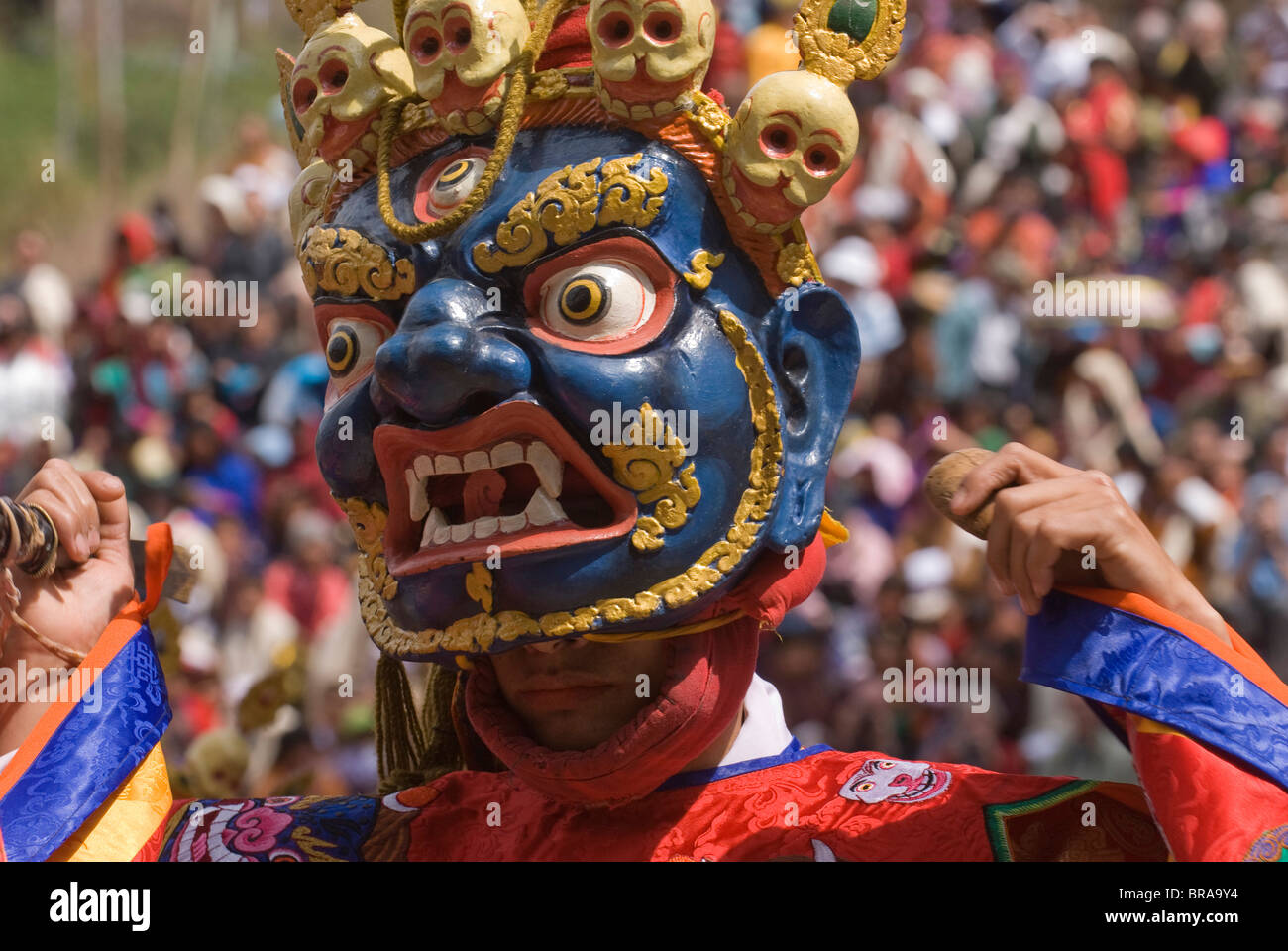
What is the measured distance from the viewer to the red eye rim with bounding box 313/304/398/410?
11.2 ft

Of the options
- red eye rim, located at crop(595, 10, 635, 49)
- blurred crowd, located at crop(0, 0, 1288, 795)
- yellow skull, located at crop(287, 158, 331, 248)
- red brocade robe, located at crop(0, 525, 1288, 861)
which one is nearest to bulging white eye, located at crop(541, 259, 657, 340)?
red eye rim, located at crop(595, 10, 635, 49)

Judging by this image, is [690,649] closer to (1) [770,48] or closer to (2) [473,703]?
(2) [473,703]

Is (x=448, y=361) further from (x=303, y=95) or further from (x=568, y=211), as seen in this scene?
(x=303, y=95)

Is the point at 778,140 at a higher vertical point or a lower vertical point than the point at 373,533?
higher

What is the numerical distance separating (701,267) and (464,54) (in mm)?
562

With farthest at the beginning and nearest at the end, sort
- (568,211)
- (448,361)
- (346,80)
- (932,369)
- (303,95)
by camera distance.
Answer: (932,369) → (303,95) → (346,80) → (568,211) → (448,361)

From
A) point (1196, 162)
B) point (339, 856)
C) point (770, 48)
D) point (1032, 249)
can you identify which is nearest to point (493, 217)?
point (339, 856)

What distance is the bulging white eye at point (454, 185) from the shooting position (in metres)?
3.37

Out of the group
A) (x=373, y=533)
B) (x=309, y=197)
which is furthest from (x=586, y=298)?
(x=309, y=197)

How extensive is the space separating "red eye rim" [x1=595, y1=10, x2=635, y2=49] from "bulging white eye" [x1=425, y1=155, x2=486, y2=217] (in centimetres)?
31

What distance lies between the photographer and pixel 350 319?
3.47m

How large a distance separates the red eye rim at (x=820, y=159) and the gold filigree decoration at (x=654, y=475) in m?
0.52

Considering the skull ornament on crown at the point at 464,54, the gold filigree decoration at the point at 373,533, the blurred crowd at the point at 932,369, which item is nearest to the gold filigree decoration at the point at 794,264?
the skull ornament on crown at the point at 464,54

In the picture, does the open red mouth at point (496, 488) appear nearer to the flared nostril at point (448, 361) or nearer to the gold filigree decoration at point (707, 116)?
the flared nostril at point (448, 361)
